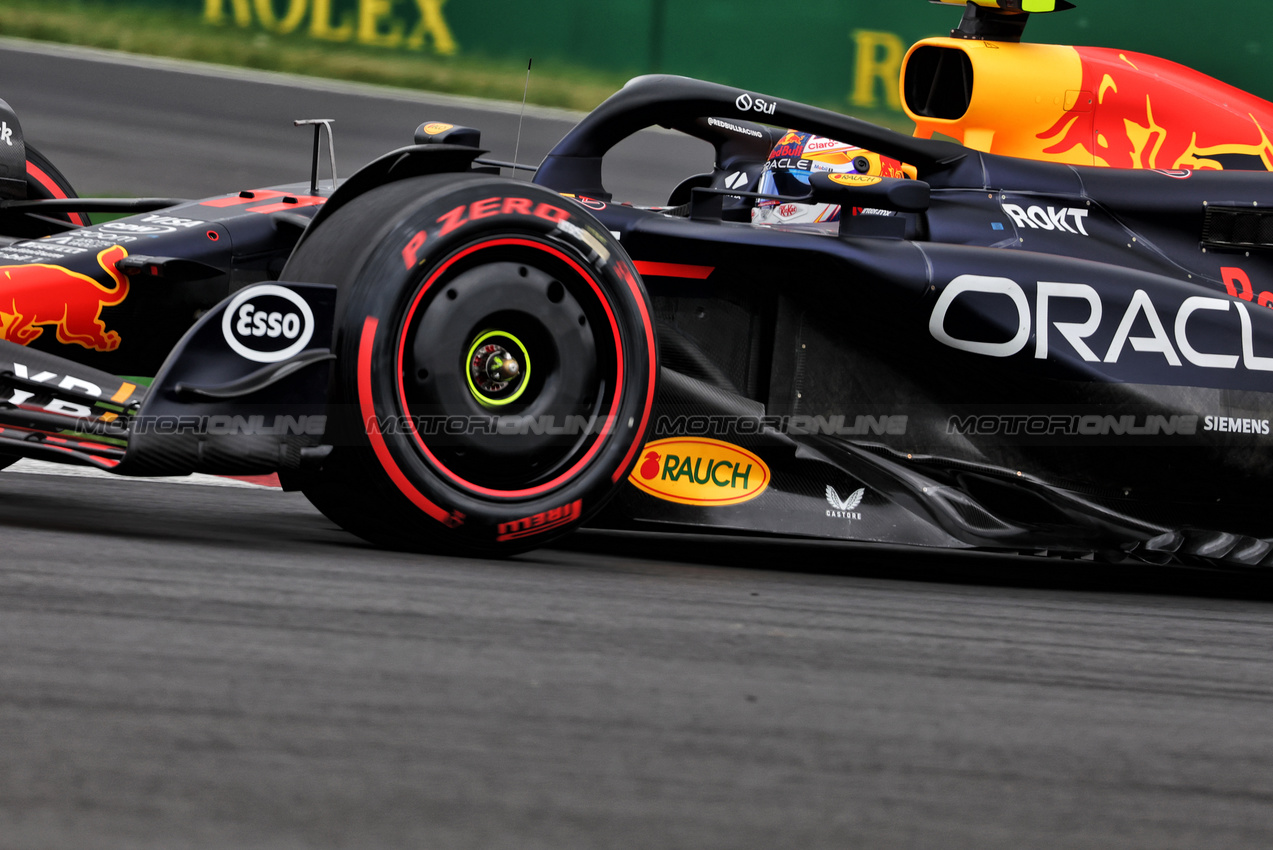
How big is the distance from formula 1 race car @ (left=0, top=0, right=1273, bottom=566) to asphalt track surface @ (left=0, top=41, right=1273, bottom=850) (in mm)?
207

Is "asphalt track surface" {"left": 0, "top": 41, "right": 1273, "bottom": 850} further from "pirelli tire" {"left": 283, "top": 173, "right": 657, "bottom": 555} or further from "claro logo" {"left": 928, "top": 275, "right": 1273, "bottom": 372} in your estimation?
"claro logo" {"left": 928, "top": 275, "right": 1273, "bottom": 372}

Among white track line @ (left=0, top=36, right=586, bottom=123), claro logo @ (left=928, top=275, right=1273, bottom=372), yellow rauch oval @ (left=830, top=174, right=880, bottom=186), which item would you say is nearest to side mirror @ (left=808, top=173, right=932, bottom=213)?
yellow rauch oval @ (left=830, top=174, right=880, bottom=186)

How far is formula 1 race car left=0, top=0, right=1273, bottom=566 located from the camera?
3.04 m

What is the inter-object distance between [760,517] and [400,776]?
1.97 m

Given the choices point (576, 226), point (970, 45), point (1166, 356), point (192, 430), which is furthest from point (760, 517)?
point (970, 45)

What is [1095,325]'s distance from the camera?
3.74 m

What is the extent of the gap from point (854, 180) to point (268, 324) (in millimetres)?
A: 1547

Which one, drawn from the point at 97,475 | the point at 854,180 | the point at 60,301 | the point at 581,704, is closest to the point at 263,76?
the point at 97,475

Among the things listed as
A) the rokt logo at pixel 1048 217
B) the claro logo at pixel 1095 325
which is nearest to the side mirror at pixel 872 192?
the claro logo at pixel 1095 325

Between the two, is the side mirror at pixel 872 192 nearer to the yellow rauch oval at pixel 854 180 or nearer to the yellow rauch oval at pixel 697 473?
the yellow rauch oval at pixel 854 180

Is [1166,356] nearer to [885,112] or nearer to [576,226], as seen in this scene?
[576,226]

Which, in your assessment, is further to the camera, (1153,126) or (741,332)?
(1153,126)

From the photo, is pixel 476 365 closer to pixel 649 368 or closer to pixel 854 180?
pixel 649 368

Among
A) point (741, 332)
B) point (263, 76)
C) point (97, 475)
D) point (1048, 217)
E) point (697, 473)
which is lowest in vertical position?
point (97, 475)
